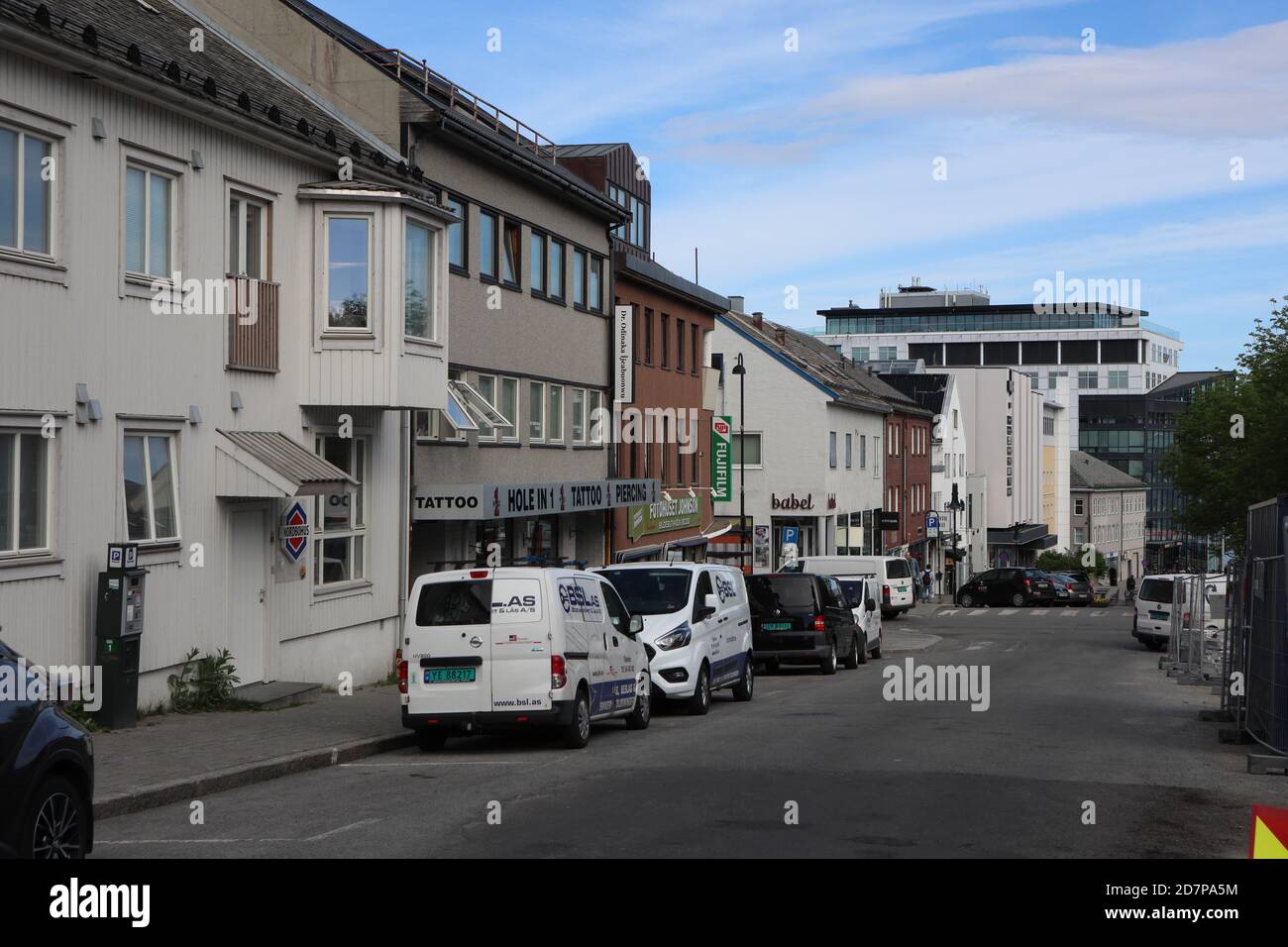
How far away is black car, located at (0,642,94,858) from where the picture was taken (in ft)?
24.7

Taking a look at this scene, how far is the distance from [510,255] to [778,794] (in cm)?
1973

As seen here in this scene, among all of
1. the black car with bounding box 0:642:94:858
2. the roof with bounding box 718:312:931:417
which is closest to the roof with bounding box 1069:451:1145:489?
the roof with bounding box 718:312:931:417

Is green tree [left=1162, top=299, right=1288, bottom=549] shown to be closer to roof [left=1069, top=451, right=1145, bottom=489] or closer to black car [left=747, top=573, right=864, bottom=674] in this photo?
black car [left=747, top=573, right=864, bottom=674]

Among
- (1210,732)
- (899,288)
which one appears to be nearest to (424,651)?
(1210,732)

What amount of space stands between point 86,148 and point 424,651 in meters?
6.11

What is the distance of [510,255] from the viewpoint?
30.4m

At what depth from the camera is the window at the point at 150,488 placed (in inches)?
672

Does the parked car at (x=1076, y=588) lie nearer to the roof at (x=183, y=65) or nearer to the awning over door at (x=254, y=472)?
the roof at (x=183, y=65)

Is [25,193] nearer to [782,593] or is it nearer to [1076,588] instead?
[782,593]

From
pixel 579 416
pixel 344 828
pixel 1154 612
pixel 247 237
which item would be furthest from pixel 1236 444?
pixel 344 828

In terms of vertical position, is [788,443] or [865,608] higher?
[788,443]

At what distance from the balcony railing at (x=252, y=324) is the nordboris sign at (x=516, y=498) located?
5786 mm

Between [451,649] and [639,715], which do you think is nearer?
[451,649]

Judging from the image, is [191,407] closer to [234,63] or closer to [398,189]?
[398,189]
